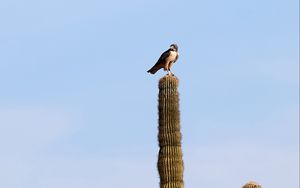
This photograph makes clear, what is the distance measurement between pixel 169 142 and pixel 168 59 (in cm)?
228

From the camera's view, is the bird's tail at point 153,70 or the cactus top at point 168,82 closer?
the cactus top at point 168,82

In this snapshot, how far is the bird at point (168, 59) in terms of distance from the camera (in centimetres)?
1680

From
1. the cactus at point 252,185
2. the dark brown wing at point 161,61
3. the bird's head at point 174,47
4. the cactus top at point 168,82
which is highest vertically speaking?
the bird's head at point 174,47

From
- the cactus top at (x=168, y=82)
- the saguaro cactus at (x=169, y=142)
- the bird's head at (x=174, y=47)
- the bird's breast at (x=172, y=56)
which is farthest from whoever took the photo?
the bird's head at (x=174, y=47)

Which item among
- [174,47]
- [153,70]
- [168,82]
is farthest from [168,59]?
[168,82]

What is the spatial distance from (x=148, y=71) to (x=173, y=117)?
7.71 ft

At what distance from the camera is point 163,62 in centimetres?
1683

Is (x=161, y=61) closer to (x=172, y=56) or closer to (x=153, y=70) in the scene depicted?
(x=172, y=56)

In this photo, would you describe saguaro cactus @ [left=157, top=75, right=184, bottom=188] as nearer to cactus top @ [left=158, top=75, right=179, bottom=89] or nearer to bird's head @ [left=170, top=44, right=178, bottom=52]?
cactus top @ [left=158, top=75, right=179, bottom=89]

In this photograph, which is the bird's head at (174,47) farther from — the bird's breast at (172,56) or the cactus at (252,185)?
the cactus at (252,185)

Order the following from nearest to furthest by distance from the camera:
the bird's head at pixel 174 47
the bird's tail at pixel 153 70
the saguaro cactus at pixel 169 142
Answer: the saguaro cactus at pixel 169 142
the bird's head at pixel 174 47
the bird's tail at pixel 153 70

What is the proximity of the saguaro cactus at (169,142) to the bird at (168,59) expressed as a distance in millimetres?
1319

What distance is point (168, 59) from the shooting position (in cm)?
1677

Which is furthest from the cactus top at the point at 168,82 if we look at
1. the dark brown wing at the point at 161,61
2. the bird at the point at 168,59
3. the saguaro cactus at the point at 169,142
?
the dark brown wing at the point at 161,61
